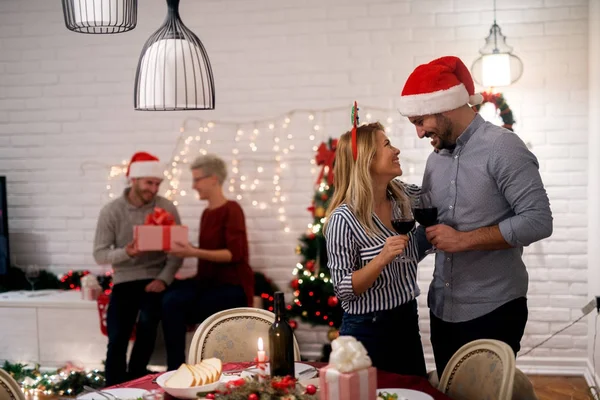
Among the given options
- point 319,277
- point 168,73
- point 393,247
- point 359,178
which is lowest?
point 319,277

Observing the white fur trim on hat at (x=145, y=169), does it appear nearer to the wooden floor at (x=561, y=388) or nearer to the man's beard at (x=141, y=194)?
the man's beard at (x=141, y=194)

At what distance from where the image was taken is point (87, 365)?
5.16m

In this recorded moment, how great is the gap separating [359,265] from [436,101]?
0.67m

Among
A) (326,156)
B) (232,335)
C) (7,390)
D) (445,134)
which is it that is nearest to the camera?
(7,390)

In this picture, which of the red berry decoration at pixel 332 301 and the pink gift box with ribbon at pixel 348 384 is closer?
the pink gift box with ribbon at pixel 348 384

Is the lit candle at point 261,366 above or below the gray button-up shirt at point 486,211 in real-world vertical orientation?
below

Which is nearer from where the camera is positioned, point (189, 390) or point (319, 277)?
point (189, 390)

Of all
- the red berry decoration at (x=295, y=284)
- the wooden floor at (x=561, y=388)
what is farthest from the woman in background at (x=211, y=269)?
the wooden floor at (x=561, y=388)

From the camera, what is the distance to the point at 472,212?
9.22 feet

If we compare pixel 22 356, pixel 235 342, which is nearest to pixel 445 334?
pixel 235 342

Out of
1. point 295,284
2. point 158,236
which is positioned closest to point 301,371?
point 158,236

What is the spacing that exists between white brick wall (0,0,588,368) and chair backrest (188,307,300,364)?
7.67 feet

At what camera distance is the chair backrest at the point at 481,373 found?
7.18 ft

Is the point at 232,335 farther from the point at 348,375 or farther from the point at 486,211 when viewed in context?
the point at 348,375
